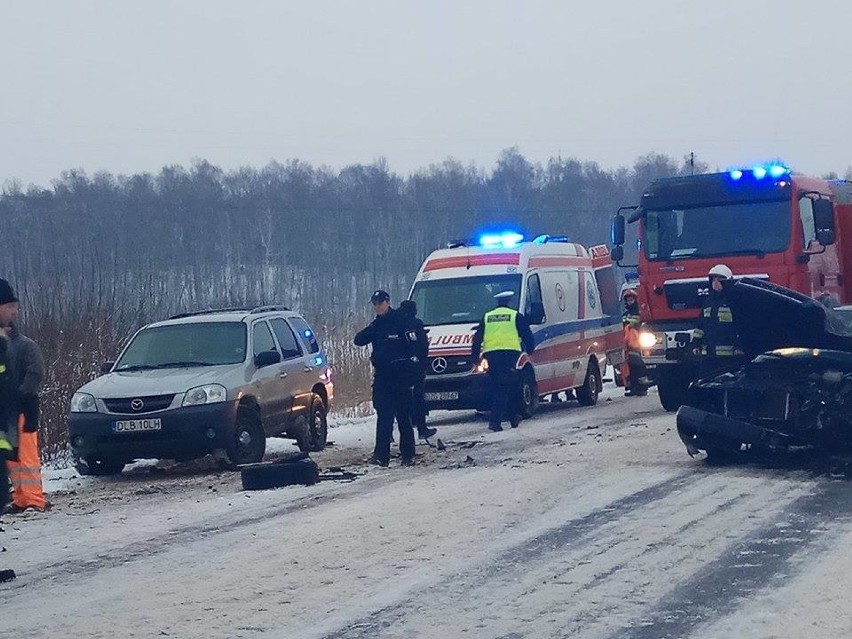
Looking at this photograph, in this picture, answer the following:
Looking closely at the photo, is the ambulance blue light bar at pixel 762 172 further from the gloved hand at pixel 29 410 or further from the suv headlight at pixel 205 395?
the gloved hand at pixel 29 410

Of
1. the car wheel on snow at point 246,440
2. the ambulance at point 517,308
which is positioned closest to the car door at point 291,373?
the car wheel on snow at point 246,440

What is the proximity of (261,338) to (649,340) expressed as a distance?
5.52m

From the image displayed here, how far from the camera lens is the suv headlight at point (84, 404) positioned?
1401cm

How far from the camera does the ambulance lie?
62.5 feet

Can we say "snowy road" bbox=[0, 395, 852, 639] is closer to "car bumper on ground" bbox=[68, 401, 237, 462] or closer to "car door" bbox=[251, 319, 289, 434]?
"car bumper on ground" bbox=[68, 401, 237, 462]

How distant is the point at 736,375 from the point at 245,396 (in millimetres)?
5315

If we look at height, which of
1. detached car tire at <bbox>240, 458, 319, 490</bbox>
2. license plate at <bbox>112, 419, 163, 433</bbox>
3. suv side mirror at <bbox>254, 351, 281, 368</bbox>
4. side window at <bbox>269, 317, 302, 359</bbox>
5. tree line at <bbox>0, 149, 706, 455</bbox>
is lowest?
detached car tire at <bbox>240, 458, 319, 490</bbox>

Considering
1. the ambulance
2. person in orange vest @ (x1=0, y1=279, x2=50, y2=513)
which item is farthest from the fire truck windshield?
person in orange vest @ (x1=0, y1=279, x2=50, y2=513)

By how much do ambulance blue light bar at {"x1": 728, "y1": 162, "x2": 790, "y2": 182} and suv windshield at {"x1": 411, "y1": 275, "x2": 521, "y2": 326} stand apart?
3806 mm

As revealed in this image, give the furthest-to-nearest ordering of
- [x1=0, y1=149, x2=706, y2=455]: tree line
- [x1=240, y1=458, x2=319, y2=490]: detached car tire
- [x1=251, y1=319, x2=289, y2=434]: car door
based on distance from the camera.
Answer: [x1=0, y1=149, x2=706, y2=455]: tree line < [x1=251, y1=319, x2=289, y2=434]: car door < [x1=240, y1=458, x2=319, y2=490]: detached car tire

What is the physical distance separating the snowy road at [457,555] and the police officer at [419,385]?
56.3 inches

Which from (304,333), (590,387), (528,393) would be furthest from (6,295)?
(590,387)

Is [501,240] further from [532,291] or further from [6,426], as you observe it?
[6,426]

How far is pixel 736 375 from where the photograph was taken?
488 inches
